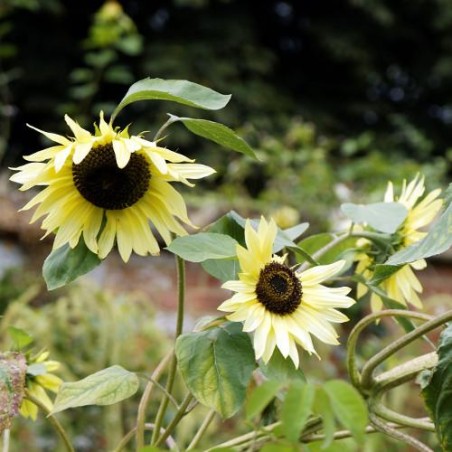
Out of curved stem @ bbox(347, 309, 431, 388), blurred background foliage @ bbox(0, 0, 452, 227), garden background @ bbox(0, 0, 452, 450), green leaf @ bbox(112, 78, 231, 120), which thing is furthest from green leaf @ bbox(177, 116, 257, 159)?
blurred background foliage @ bbox(0, 0, 452, 227)

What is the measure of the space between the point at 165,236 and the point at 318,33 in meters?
5.87

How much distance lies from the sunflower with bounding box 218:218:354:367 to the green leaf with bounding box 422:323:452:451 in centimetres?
5

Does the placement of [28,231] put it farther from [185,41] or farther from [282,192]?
[185,41]

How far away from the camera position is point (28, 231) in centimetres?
287

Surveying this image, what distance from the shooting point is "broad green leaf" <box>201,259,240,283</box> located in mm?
537

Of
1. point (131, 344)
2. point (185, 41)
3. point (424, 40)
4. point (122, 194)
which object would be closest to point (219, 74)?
point (185, 41)

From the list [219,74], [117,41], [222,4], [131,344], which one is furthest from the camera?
[222,4]

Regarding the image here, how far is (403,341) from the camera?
1.54ft

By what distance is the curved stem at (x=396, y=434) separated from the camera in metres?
0.49

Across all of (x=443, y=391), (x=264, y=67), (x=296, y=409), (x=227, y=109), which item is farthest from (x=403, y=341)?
(x=264, y=67)

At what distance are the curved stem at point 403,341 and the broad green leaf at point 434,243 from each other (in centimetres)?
3

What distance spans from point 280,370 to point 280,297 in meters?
0.05

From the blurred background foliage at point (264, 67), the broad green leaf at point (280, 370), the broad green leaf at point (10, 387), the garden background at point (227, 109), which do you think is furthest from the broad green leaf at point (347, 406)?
the blurred background foliage at point (264, 67)

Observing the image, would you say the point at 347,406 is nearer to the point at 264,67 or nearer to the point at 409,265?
the point at 409,265
